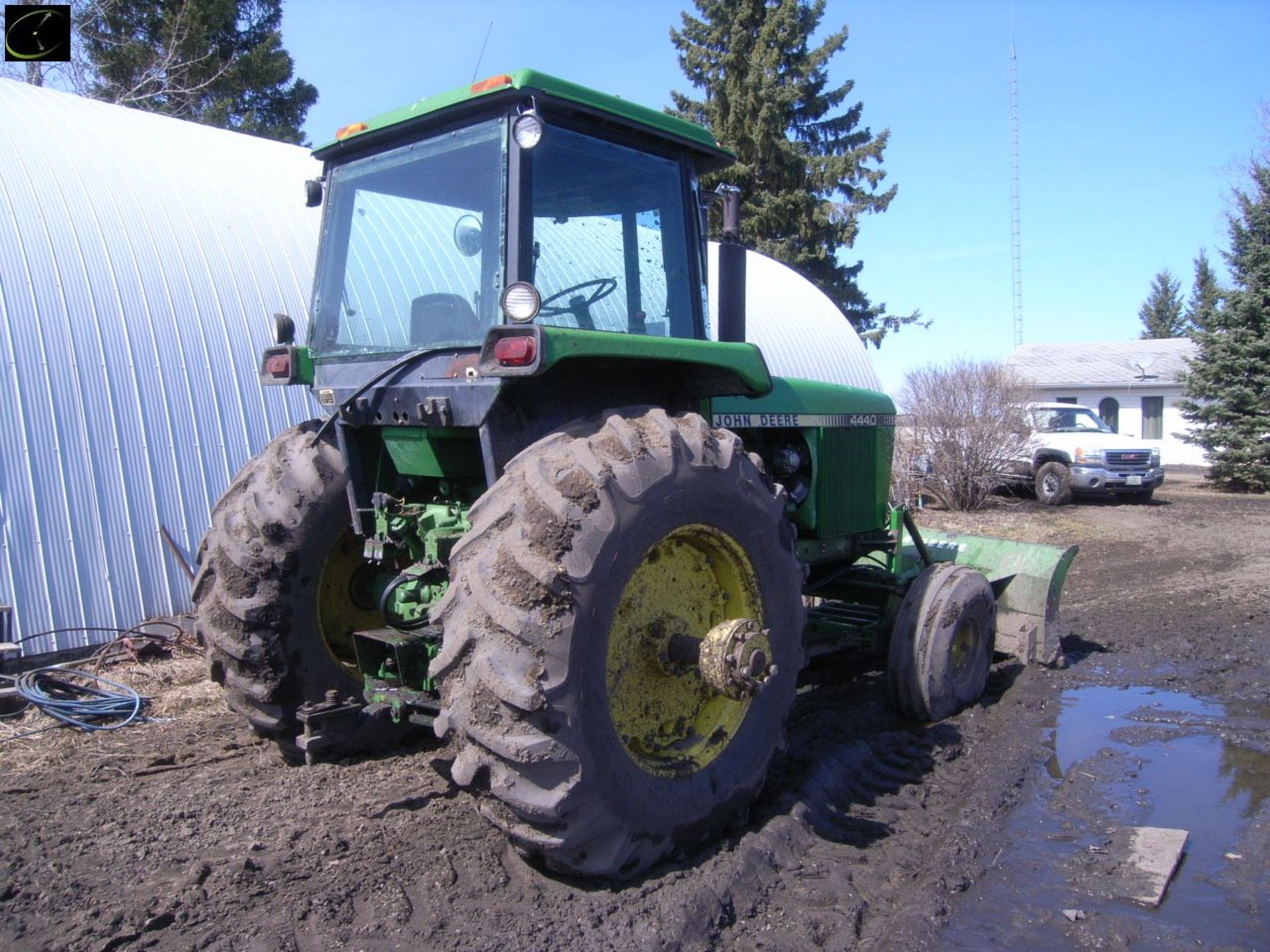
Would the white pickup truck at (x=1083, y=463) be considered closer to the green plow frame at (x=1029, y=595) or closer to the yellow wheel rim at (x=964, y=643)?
the green plow frame at (x=1029, y=595)

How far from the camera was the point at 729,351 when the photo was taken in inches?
162

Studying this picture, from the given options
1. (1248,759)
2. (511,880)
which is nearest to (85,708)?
(511,880)

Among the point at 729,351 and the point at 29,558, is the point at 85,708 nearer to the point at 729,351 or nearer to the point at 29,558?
the point at 29,558

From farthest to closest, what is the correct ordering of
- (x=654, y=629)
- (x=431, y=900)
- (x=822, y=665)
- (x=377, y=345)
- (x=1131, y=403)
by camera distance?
(x=1131, y=403) < (x=822, y=665) < (x=377, y=345) < (x=654, y=629) < (x=431, y=900)

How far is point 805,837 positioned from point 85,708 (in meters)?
4.30

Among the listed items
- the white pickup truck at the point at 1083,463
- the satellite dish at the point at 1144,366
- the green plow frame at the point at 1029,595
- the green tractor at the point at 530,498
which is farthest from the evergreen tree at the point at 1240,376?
the green tractor at the point at 530,498

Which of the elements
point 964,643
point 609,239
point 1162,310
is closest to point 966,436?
point 964,643

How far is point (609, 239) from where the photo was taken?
4.20 metres

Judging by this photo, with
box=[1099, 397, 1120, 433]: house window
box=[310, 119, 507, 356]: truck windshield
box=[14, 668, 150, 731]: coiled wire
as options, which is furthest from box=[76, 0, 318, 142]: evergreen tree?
box=[1099, 397, 1120, 433]: house window

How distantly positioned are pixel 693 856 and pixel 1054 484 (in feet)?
54.7

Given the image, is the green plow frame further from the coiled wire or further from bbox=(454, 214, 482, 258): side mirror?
the coiled wire

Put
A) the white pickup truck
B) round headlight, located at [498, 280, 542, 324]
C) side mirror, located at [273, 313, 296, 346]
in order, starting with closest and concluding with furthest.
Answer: round headlight, located at [498, 280, 542, 324] < side mirror, located at [273, 313, 296, 346] < the white pickup truck

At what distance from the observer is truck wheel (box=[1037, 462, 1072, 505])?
18.2 meters

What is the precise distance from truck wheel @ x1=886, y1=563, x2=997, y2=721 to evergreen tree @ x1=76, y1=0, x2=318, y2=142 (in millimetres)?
18978
